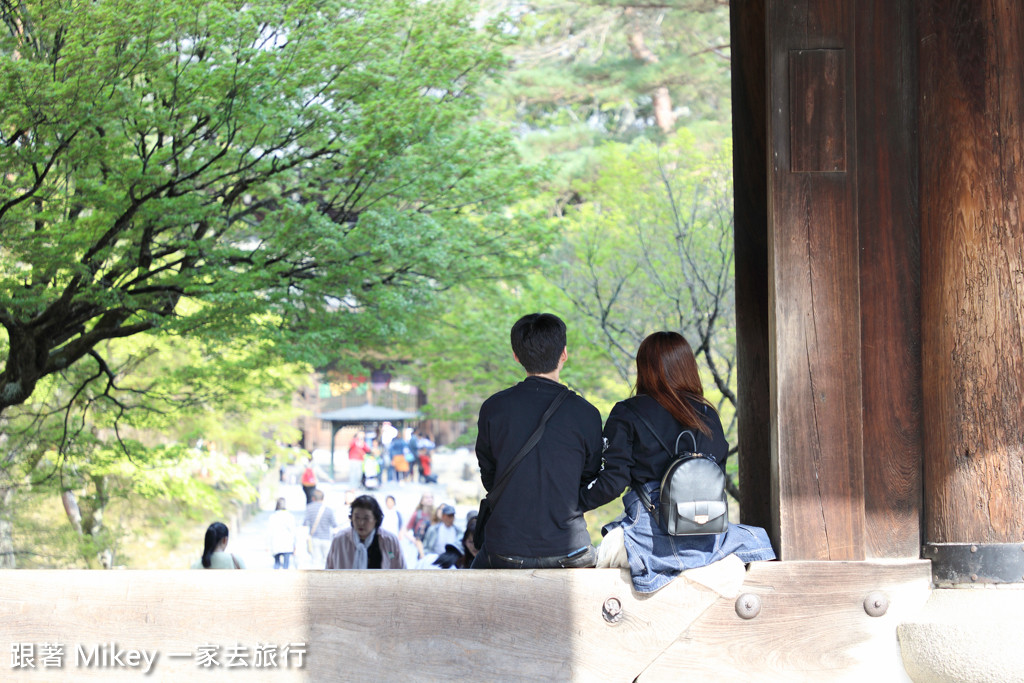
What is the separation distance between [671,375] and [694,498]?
410mm

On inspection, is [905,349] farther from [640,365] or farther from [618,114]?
[618,114]


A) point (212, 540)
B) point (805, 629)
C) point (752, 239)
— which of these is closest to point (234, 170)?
point (212, 540)

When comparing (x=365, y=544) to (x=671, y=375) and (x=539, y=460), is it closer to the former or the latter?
(x=539, y=460)

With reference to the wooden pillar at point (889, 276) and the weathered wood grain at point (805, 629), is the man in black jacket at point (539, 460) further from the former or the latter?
the wooden pillar at point (889, 276)

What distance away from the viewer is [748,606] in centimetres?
238

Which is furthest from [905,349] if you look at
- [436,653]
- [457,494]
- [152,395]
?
[457,494]

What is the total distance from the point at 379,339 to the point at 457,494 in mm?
12352

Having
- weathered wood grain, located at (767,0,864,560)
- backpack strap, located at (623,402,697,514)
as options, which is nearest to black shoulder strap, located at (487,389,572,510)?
backpack strap, located at (623,402,697,514)

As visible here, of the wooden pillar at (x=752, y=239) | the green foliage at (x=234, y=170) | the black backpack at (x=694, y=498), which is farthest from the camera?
the green foliage at (x=234, y=170)

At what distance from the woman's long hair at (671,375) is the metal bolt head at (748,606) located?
0.47m

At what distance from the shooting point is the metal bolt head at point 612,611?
2.38 meters

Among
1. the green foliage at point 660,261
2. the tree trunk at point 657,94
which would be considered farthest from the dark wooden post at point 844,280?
the tree trunk at point 657,94

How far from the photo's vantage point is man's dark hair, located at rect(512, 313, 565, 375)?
2568mm

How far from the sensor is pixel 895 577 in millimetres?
2359
